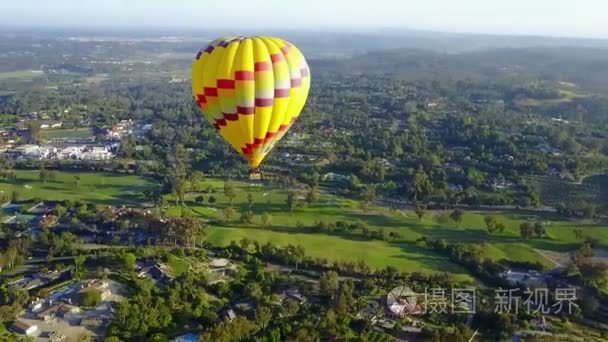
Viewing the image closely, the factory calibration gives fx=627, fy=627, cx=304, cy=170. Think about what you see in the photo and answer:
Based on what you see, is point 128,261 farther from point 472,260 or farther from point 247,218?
point 472,260

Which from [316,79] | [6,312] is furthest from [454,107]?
[6,312]

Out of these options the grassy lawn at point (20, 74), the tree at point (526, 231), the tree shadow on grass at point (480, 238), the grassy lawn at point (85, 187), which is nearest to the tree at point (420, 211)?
the tree shadow on grass at point (480, 238)

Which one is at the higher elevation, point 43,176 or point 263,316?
point 263,316

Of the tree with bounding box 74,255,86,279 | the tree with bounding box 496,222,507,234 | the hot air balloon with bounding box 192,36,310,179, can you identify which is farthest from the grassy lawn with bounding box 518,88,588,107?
the hot air balloon with bounding box 192,36,310,179

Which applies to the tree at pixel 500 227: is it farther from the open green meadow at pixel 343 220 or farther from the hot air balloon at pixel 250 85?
the hot air balloon at pixel 250 85

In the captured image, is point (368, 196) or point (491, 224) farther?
point (368, 196)

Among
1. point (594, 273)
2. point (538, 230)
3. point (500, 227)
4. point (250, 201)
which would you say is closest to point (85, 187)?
point (250, 201)

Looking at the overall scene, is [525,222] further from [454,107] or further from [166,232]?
[454,107]

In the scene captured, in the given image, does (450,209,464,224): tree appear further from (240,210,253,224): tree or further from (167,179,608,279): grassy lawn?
(240,210,253,224): tree
